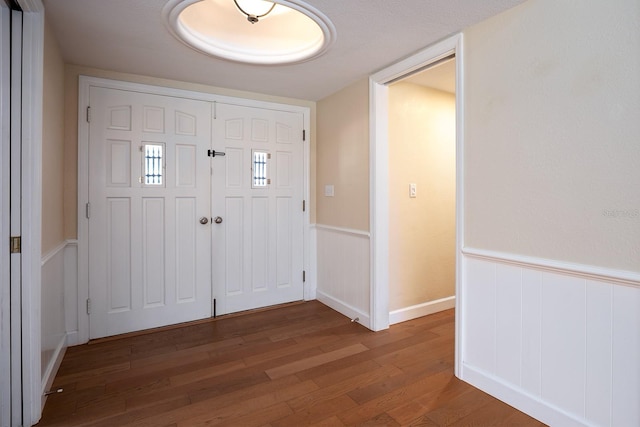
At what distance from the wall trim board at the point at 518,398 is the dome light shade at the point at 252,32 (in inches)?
90.5

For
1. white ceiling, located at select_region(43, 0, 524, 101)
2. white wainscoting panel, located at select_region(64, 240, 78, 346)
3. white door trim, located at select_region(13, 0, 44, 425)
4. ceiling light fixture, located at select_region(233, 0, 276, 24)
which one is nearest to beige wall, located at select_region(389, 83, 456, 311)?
white ceiling, located at select_region(43, 0, 524, 101)

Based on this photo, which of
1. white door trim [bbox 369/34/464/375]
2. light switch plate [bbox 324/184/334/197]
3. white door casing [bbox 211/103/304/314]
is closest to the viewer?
white door trim [bbox 369/34/464/375]

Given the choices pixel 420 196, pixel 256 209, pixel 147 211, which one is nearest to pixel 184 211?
pixel 147 211

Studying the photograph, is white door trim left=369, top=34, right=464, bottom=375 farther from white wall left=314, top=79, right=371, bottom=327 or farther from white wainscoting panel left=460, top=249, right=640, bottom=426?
white wainscoting panel left=460, top=249, right=640, bottom=426

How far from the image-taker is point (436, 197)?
3.25 meters

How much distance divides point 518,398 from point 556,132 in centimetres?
142

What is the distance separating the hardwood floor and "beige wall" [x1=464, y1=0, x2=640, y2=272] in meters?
0.95

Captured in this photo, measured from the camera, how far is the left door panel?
269 centimetres

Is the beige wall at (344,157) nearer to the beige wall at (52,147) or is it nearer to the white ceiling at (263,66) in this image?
the white ceiling at (263,66)

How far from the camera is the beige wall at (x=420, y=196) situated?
300 centimetres

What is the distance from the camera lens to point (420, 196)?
3148mm

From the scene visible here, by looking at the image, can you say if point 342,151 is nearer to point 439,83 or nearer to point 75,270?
point 439,83

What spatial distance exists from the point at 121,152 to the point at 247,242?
1.35 metres

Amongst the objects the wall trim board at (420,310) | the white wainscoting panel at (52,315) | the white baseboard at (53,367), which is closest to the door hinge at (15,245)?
the white wainscoting panel at (52,315)
